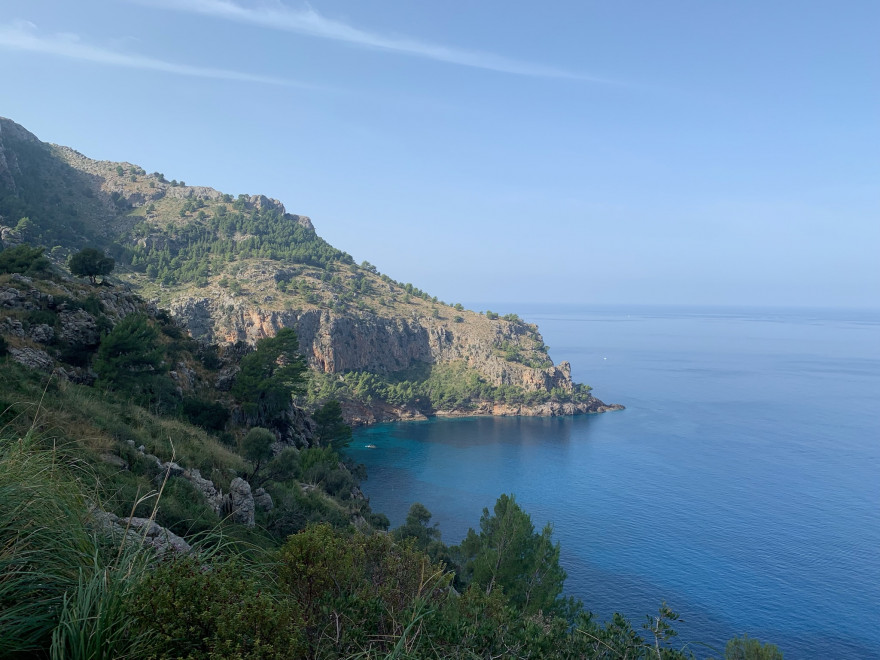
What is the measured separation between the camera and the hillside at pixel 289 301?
82.6 m

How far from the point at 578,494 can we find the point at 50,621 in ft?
187

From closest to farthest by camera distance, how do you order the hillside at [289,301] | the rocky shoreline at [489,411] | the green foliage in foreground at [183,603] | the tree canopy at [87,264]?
the green foliage in foreground at [183,603]
the tree canopy at [87,264]
the hillside at [289,301]
the rocky shoreline at [489,411]

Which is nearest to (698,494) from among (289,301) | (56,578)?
(56,578)

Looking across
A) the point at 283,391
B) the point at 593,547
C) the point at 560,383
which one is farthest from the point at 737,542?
the point at 560,383

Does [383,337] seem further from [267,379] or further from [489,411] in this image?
[267,379]

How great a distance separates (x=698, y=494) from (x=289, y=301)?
6991 centimetres

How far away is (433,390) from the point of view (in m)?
96.1

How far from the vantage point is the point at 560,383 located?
97062 millimetres

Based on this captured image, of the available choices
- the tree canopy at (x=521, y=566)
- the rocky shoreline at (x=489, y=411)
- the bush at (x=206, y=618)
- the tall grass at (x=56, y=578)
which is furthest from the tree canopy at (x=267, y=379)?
the rocky shoreline at (x=489, y=411)

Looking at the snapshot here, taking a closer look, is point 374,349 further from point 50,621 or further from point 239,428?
point 50,621

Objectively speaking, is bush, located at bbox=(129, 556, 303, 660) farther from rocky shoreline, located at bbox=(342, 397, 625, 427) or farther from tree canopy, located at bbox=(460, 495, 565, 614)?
rocky shoreline, located at bbox=(342, 397, 625, 427)

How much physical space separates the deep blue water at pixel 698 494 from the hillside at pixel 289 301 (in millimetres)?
8031

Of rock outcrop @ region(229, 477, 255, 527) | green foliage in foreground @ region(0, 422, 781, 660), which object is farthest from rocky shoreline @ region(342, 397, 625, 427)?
green foliage in foreground @ region(0, 422, 781, 660)

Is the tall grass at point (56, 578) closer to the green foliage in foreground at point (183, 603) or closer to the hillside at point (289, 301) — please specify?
the green foliage in foreground at point (183, 603)
